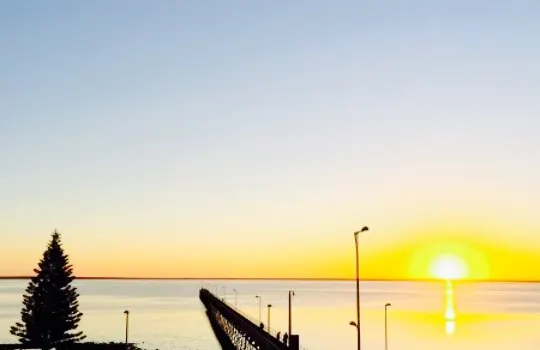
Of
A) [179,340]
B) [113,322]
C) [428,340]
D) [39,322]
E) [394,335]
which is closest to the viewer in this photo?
[39,322]

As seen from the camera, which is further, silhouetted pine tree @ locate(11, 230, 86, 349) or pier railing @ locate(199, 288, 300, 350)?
silhouetted pine tree @ locate(11, 230, 86, 349)

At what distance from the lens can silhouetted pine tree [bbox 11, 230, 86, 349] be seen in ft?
253

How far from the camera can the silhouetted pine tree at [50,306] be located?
253 ft

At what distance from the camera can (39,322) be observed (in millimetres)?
77500

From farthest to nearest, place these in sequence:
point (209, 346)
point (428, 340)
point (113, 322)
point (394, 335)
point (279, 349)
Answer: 1. point (113, 322)
2. point (394, 335)
3. point (428, 340)
4. point (209, 346)
5. point (279, 349)

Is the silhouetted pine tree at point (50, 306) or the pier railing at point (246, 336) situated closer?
the pier railing at point (246, 336)

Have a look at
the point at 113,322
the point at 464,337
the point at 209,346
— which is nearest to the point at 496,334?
the point at 464,337

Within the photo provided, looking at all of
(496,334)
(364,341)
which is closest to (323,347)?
(364,341)

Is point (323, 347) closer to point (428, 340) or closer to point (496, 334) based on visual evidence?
point (428, 340)

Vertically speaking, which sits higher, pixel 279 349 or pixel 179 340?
pixel 279 349

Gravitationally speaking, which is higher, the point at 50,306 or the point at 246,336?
the point at 50,306

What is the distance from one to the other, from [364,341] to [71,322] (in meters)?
68.5

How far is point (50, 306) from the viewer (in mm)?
78438

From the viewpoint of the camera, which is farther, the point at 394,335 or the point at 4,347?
the point at 394,335
